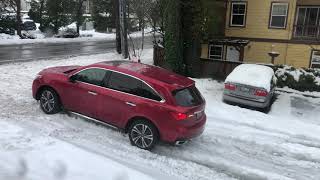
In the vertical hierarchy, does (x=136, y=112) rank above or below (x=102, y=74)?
below

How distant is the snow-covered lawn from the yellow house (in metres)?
11.4

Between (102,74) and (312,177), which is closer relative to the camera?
(312,177)

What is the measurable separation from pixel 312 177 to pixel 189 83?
3.36m

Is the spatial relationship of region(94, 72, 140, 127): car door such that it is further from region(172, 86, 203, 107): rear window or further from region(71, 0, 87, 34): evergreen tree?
region(71, 0, 87, 34): evergreen tree

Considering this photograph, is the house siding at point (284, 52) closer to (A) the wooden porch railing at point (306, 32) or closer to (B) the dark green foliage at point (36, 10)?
(A) the wooden porch railing at point (306, 32)

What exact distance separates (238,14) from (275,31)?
2469 millimetres

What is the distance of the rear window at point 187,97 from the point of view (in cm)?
825

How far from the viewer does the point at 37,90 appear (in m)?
10.3

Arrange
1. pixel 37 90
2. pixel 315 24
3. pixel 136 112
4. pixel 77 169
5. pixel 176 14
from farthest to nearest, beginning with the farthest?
pixel 315 24, pixel 176 14, pixel 37 90, pixel 136 112, pixel 77 169

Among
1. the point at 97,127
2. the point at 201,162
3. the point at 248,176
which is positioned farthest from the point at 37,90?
the point at 248,176

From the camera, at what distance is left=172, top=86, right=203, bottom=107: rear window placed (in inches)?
325

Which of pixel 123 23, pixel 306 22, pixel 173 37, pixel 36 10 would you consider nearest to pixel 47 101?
pixel 173 37

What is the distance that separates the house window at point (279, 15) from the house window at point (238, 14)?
1.66 m

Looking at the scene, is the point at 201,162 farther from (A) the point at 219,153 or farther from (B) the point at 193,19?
(B) the point at 193,19
